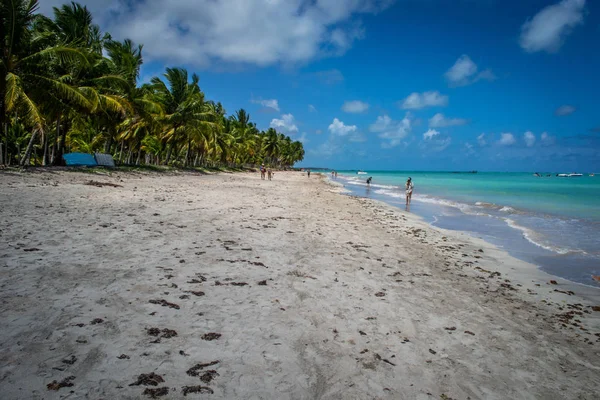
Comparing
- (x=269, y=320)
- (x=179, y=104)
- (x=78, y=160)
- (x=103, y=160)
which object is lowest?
(x=269, y=320)

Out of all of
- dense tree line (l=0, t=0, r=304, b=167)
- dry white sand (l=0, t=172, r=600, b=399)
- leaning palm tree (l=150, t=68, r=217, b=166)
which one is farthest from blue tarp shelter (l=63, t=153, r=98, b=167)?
dry white sand (l=0, t=172, r=600, b=399)

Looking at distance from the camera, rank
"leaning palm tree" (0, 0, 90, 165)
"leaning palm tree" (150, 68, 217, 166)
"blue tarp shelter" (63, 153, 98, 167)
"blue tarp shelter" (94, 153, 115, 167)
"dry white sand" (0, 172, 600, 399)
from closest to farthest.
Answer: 1. "dry white sand" (0, 172, 600, 399)
2. "leaning palm tree" (0, 0, 90, 165)
3. "blue tarp shelter" (63, 153, 98, 167)
4. "blue tarp shelter" (94, 153, 115, 167)
5. "leaning palm tree" (150, 68, 217, 166)

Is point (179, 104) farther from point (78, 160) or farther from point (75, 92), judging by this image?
point (75, 92)

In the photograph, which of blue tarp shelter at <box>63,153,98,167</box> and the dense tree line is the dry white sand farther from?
blue tarp shelter at <box>63,153,98,167</box>

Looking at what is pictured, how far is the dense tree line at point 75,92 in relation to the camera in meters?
15.8

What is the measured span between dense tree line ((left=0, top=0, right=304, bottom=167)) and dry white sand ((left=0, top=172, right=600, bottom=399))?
41.4 feet

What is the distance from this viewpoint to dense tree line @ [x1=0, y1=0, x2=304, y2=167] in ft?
51.7

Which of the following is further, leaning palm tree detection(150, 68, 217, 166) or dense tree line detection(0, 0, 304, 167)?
leaning palm tree detection(150, 68, 217, 166)

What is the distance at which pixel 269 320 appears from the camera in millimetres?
4191

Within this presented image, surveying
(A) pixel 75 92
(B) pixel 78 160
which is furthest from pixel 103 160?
(A) pixel 75 92

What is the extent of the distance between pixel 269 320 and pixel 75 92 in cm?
1944

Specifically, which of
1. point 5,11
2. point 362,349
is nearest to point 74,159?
point 5,11

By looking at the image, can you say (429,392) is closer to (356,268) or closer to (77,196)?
(356,268)

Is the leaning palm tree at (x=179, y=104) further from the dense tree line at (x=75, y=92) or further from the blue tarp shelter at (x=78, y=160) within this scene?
the blue tarp shelter at (x=78, y=160)
